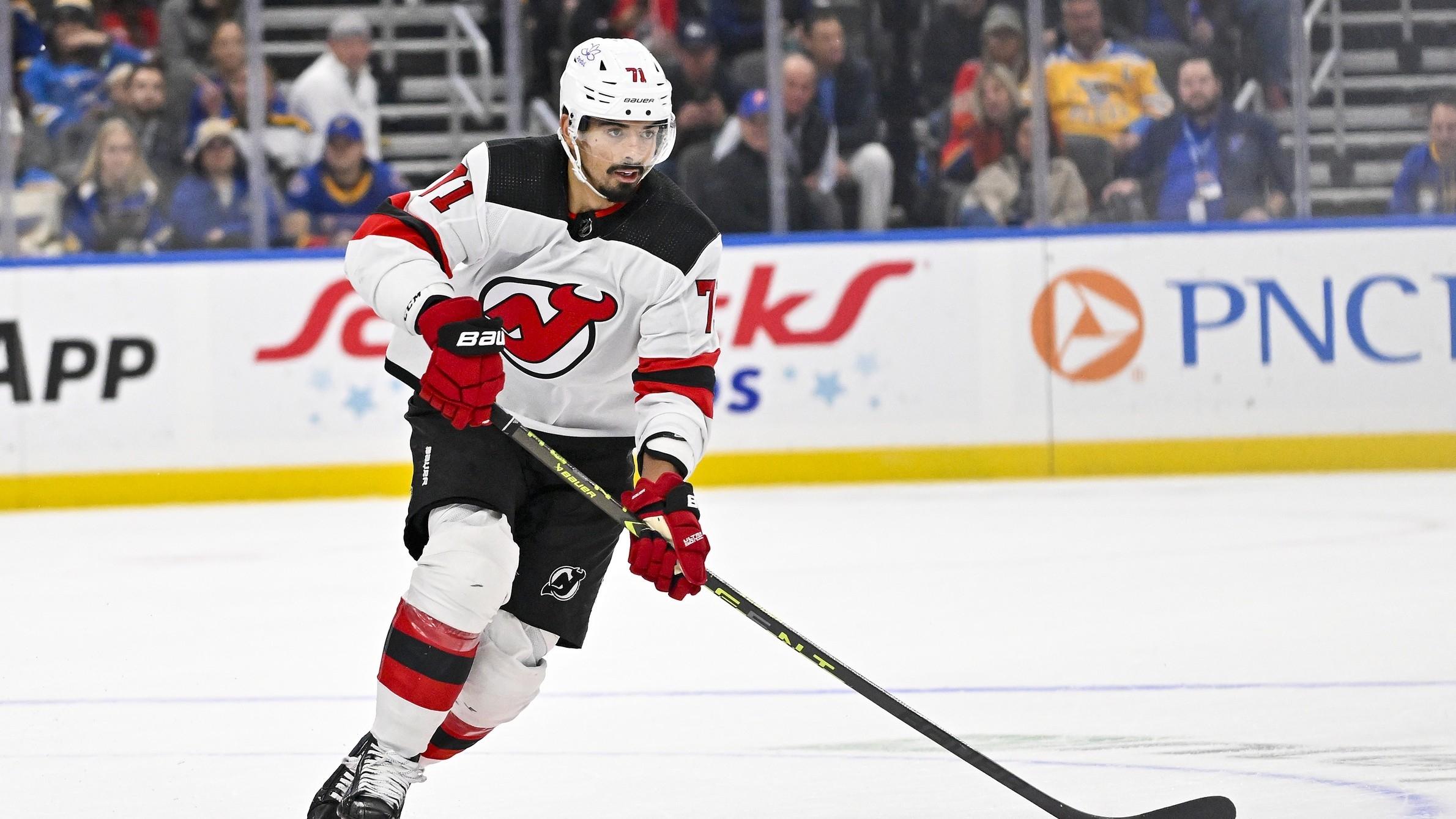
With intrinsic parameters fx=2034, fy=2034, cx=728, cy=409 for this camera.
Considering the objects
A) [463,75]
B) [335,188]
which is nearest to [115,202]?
[335,188]

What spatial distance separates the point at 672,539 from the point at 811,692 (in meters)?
1.11

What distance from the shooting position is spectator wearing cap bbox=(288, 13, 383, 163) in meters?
7.82

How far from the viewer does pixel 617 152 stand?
2805 millimetres

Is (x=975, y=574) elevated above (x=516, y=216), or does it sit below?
below

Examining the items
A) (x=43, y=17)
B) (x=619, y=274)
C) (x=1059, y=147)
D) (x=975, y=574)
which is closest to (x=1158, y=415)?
(x=1059, y=147)

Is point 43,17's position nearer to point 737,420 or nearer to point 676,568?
point 737,420

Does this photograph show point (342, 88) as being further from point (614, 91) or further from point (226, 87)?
point (614, 91)

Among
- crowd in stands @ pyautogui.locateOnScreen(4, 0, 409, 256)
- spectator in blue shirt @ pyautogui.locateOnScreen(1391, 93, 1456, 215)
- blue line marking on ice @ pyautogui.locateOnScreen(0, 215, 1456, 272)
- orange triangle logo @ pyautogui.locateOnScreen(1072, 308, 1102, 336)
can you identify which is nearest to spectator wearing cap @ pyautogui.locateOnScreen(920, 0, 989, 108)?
blue line marking on ice @ pyautogui.locateOnScreen(0, 215, 1456, 272)

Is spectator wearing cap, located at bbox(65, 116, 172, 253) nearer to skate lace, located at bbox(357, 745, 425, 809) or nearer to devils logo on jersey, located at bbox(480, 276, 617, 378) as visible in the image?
devils logo on jersey, located at bbox(480, 276, 617, 378)

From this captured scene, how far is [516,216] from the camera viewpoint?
113 inches

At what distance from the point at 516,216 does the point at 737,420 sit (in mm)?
4782

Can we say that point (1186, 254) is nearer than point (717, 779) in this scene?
No

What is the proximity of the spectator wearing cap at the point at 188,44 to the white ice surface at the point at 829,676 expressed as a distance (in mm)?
1920

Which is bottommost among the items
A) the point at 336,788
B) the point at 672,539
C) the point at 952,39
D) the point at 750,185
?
the point at 336,788
